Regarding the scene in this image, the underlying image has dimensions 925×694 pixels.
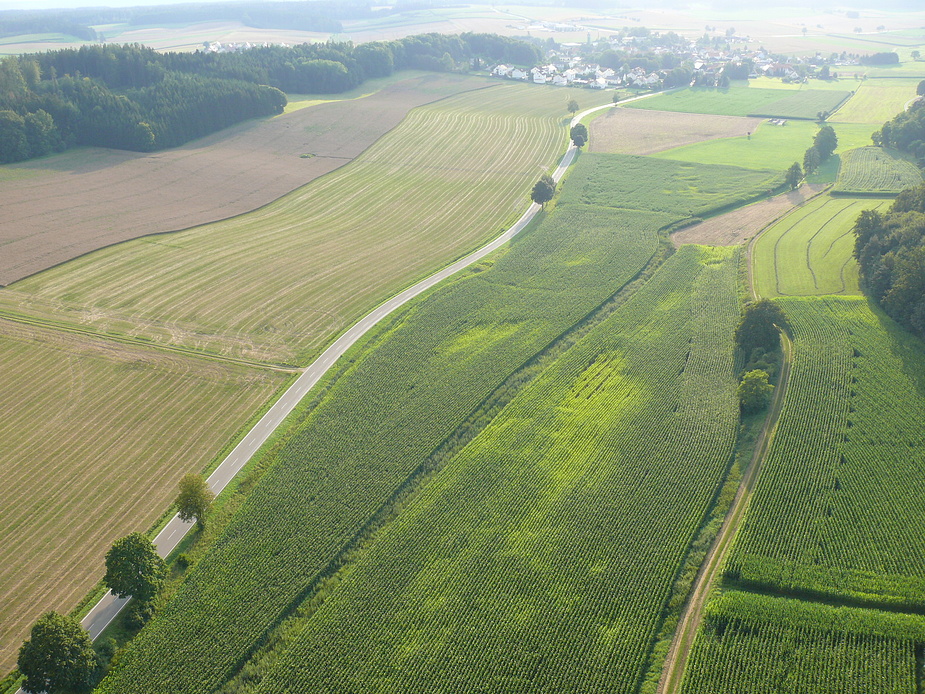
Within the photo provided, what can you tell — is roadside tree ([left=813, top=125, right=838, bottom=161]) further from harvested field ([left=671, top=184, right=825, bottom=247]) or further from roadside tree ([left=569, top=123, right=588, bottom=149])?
roadside tree ([left=569, top=123, right=588, bottom=149])

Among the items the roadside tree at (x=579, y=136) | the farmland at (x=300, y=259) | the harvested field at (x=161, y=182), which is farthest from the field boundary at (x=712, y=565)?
the roadside tree at (x=579, y=136)

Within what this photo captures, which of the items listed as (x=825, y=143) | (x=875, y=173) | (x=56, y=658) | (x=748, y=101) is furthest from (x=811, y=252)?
(x=748, y=101)

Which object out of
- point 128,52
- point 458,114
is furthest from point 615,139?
point 128,52

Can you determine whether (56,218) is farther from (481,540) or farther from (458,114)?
(458,114)

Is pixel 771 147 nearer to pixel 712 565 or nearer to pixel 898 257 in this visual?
pixel 898 257

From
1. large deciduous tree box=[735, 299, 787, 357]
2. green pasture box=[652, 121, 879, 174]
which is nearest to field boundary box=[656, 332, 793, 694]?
large deciduous tree box=[735, 299, 787, 357]
